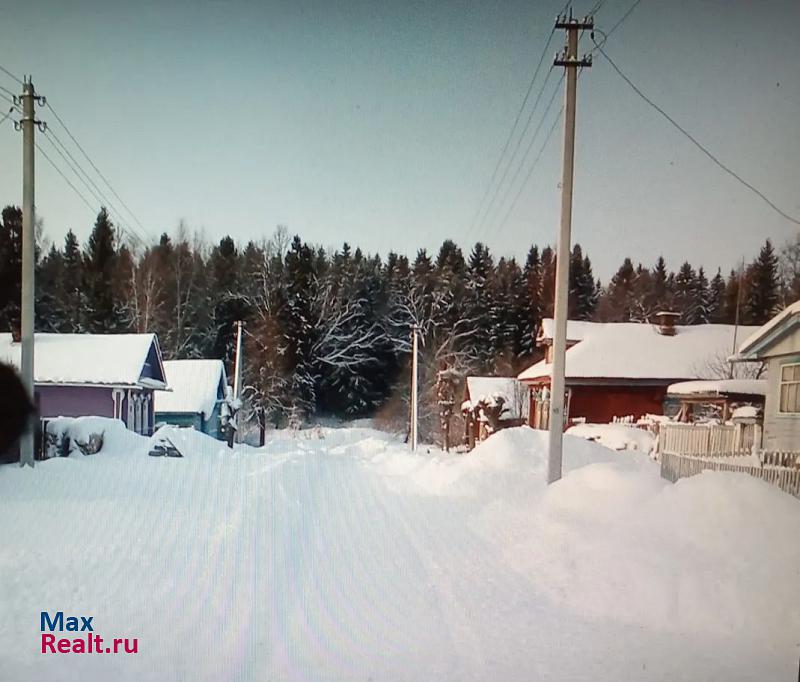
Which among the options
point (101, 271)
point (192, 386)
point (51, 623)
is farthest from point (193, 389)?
point (51, 623)

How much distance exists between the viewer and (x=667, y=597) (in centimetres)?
157

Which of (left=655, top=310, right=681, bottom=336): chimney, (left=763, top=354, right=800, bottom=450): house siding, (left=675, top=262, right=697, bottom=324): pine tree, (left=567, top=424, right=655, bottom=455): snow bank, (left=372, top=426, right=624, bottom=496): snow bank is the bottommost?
(left=372, top=426, right=624, bottom=496): snow bank

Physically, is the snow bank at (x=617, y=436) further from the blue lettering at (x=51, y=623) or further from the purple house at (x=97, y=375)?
the blue lettering at (x=51, y=623)

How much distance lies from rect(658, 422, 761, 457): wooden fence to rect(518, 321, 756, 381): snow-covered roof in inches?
7.4

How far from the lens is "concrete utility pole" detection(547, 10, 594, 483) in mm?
1625

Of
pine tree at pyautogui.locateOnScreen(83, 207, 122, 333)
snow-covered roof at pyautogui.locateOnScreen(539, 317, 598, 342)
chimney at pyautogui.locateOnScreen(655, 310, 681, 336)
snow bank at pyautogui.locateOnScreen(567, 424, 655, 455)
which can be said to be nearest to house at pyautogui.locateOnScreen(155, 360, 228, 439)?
pine tree at pyautogui.locateOnScreen(83, 207, 122, 333)

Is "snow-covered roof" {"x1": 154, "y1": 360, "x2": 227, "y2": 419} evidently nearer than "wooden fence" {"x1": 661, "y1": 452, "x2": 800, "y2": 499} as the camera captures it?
No

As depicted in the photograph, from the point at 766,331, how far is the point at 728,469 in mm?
528

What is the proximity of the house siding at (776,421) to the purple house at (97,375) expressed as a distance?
5.93 ft

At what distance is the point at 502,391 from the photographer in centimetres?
294

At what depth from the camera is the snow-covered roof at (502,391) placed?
247 centimetres

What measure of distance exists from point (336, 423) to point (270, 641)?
26.7 inches

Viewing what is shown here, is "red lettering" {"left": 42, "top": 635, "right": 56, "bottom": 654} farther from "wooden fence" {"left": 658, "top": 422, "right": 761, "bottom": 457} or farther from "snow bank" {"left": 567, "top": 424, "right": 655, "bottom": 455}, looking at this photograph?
"snow bank" {"left": 567, "top": 424, "right": 655, "bottom": 455}

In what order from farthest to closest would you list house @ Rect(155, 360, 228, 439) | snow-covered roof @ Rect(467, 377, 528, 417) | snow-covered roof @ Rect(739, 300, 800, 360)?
snow-covered roof @ Rect(467, 377, 528, 417) → house @ Rect(155, 360, 228, 439) → snow-covered roof @ Rect(739, 300, 800, 360)
